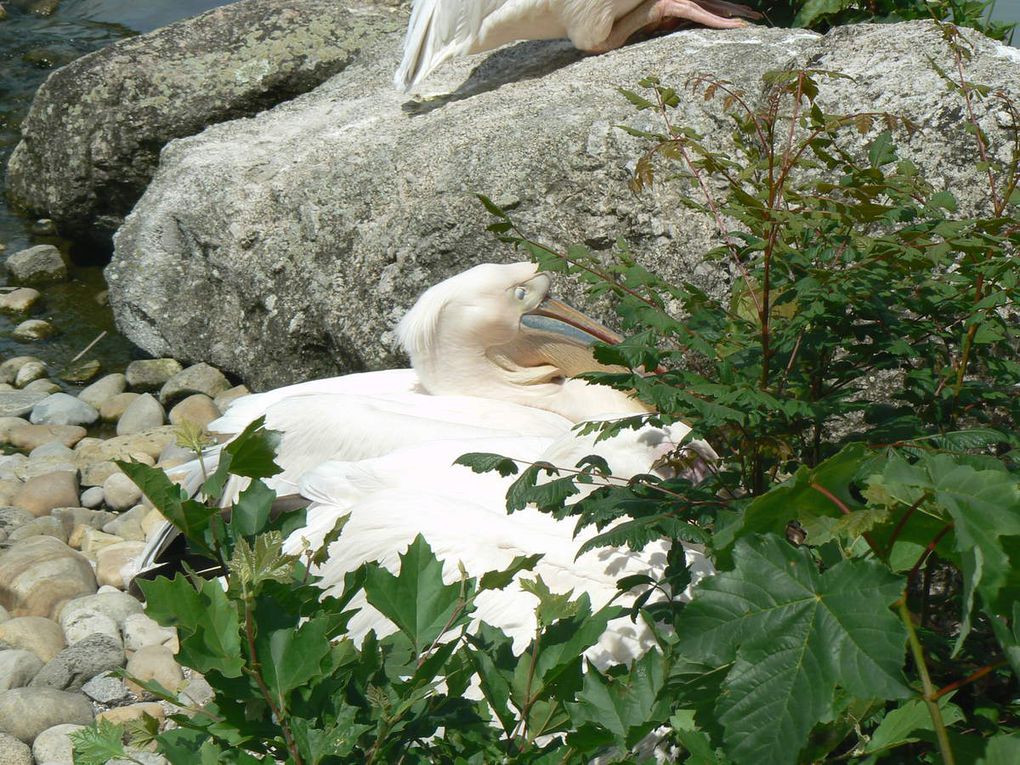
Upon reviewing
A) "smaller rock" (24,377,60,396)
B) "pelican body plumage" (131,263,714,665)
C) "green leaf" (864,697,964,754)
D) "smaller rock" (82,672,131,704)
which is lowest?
"smaller rock" (24,377,60,396)

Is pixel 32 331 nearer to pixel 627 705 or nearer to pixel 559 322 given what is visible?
pixel 559 322

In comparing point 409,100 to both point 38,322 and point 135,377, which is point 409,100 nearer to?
point 135,377

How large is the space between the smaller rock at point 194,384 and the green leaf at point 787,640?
4.00 m

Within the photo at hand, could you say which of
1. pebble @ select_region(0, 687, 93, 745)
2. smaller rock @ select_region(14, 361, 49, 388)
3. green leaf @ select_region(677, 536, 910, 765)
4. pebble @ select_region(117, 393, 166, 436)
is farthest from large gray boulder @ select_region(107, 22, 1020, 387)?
green leaf @ select_region(677, 536, 910, 765)

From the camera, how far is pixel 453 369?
3.43 meters

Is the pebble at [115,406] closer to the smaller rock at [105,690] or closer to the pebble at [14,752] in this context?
the smaller rock at [105,690]

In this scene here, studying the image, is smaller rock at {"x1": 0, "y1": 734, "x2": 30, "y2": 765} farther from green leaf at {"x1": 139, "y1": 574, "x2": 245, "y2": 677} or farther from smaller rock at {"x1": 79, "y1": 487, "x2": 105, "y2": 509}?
green leaf at {"x1": 139, "y1": 574, "x2": 245, "y2": 677}

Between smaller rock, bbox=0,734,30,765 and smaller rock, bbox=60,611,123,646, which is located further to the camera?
smaller rock, bbox=60,611,123,646

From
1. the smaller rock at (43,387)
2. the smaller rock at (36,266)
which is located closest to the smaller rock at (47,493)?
the smaller rock at (43,387)

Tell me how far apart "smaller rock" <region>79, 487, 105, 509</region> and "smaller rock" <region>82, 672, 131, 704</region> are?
1282mm

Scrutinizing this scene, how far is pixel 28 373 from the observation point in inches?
206

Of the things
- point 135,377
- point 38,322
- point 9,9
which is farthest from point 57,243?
point 9,9

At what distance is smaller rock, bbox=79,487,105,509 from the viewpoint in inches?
164

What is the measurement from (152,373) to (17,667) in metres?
2.13
